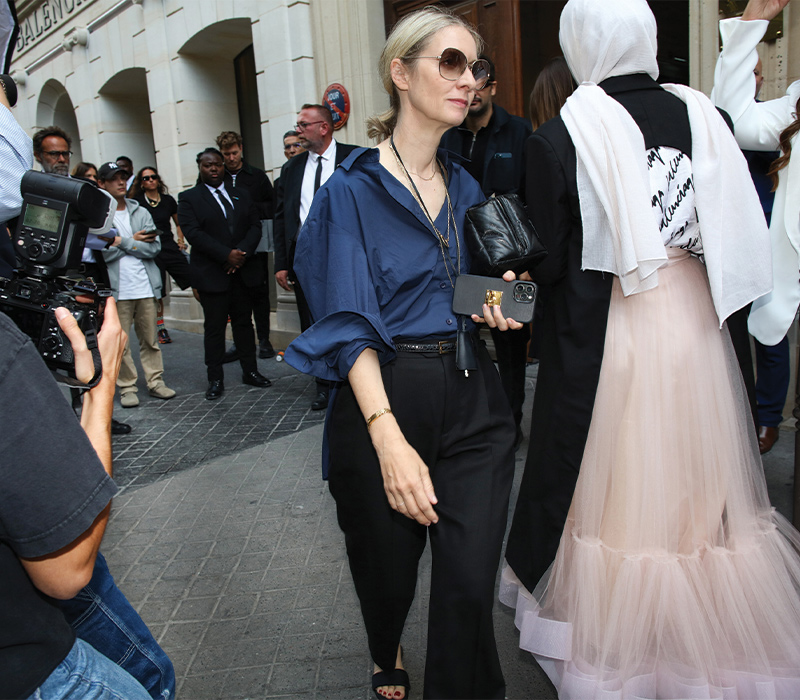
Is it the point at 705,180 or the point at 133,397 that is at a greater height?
the point at 705,180

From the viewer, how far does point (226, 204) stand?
675 cm

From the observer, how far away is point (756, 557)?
84.4 inches

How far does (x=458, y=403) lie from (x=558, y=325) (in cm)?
50

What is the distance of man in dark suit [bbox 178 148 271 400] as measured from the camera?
6531 millimetres

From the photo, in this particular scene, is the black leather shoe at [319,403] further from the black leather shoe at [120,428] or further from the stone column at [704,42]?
the stone column at [704,42]

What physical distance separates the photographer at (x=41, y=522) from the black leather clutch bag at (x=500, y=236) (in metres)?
1.23

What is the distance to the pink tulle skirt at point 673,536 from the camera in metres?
2.07

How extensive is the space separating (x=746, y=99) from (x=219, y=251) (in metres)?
4.64

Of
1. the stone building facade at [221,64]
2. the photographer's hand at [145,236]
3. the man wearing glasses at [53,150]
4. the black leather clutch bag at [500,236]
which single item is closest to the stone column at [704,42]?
the stone building facade at [221,64]

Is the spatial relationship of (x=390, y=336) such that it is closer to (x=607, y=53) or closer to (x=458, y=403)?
(x=458, y=403)

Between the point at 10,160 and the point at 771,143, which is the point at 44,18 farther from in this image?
the point at 771,143

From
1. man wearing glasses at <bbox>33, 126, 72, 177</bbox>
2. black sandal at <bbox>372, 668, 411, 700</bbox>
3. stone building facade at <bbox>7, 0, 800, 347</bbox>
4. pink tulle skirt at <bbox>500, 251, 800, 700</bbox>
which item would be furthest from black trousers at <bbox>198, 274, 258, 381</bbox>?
pink tulle skirt at <bbox>500, 251, 800, 700</bbox>

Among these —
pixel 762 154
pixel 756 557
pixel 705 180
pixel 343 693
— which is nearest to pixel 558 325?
pixel 705 180

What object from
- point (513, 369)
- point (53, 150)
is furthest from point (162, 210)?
point (513, 369)
